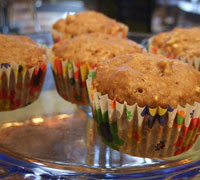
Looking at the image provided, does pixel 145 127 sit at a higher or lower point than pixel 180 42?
lower

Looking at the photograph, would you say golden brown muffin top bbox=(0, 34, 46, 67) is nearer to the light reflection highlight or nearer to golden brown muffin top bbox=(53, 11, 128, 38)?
the light reflection highlight

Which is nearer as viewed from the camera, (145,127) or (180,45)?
(145,127)

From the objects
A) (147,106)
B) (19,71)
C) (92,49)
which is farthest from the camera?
(92,49)

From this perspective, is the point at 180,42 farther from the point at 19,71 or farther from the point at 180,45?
the point at 19,71

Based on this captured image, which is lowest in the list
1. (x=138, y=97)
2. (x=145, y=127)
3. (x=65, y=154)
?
(x=65, y=154)

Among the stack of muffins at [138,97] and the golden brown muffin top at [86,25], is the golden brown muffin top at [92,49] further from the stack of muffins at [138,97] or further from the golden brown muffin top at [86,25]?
Result: the golden brown muffin top at [86,25]

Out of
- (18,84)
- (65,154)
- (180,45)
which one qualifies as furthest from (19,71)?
(180,45)

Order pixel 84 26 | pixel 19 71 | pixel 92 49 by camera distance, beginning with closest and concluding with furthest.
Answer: pixel 19 71 → pixel 92 49 → pixel 84 26
